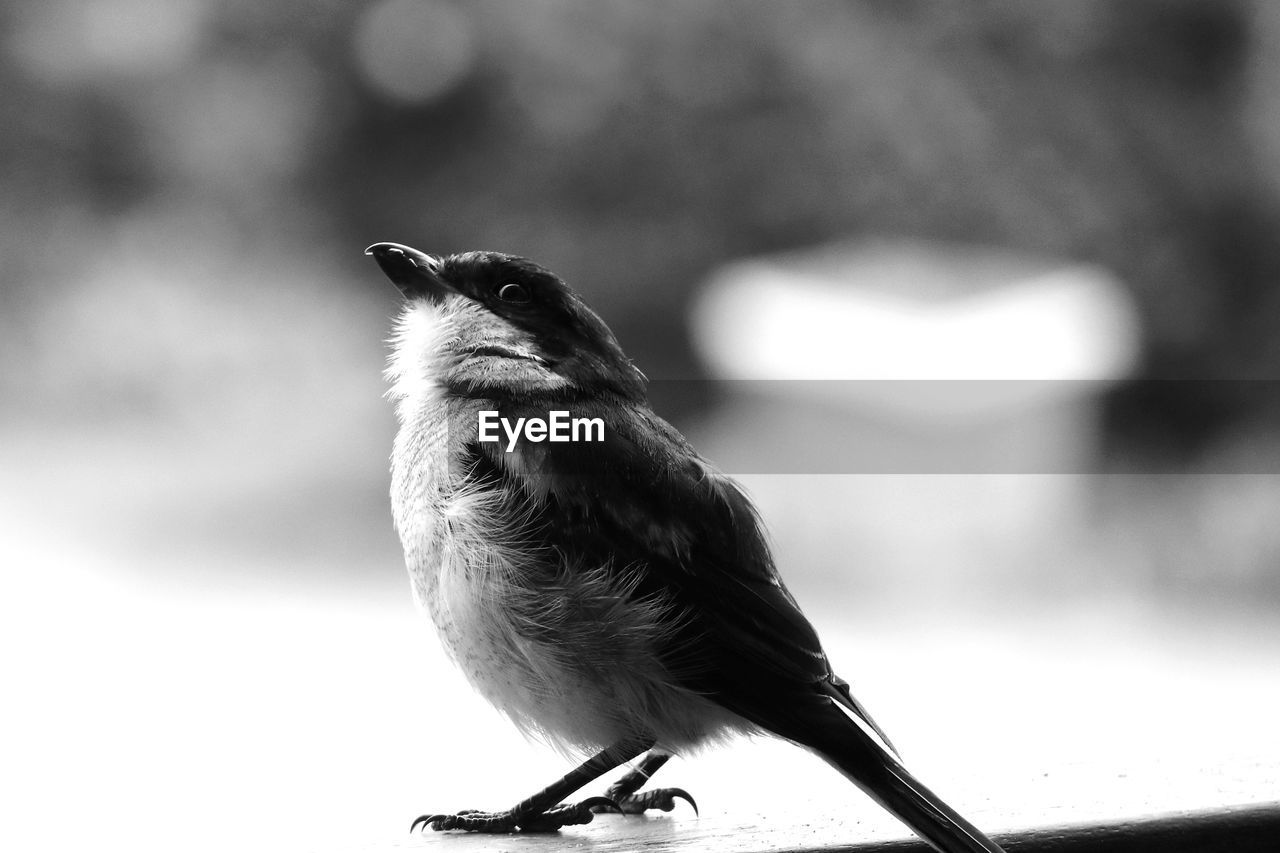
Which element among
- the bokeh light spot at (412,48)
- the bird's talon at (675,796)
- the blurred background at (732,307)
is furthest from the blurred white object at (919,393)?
the bokeh light spot at (412,48)

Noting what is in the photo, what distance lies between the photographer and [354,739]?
150 cm

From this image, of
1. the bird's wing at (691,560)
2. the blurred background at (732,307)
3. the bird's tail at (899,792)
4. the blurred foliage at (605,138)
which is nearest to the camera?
the bird's tail at (899,792)

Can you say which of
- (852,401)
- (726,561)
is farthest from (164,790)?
(852,401)

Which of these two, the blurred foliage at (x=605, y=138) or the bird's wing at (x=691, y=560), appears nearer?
the bird's wing at (x=691, y=560)

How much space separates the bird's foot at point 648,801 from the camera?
124 cm

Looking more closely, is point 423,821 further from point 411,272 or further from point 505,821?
point 411,272

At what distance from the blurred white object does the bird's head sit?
0.53m

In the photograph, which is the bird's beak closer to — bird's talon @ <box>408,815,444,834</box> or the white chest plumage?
the white chest plumage

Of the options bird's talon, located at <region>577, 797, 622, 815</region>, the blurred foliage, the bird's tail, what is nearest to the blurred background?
the blurred foliage

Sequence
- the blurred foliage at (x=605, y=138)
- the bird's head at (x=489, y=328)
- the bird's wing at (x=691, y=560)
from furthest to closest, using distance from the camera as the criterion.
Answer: the blurred foliage at (x=605, y=138), the bird's head at (x=489, y=328), the bird's wing at (x=691, y=560)

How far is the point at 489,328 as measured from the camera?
1.18 m

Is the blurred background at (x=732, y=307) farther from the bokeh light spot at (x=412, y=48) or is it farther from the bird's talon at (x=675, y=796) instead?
the bird's talon at (x=675, y=796)

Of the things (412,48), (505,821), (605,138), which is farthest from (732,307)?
(505,821)

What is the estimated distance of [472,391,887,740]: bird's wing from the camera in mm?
1058
